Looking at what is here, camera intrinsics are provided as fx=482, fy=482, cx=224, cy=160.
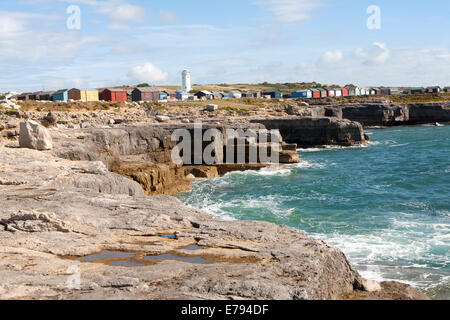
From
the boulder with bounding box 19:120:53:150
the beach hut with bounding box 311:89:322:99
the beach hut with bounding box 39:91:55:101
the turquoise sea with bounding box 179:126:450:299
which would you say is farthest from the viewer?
the beach hut with bounding box 311:89:322:99

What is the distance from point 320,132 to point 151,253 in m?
48.7

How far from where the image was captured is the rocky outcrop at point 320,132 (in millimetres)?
55250

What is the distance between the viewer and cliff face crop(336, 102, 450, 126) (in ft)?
277

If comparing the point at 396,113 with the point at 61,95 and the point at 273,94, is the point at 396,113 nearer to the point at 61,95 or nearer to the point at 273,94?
the point at 273,94

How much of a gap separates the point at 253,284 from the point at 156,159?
2553 centimetres

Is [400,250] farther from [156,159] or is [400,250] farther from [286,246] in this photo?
[156,159]

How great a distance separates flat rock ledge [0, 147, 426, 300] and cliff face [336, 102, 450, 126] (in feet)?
249

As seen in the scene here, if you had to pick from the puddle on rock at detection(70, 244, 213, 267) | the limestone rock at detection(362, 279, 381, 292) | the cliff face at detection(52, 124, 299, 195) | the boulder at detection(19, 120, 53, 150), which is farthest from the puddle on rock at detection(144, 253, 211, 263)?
the boulder at detection(19, 120, 53, 150)

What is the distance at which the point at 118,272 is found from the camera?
819 cm

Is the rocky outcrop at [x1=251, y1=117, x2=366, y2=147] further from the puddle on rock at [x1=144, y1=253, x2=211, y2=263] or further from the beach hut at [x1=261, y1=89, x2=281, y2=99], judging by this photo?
the beach hut at [x1=261, y1=89, x2=281, y2=99]

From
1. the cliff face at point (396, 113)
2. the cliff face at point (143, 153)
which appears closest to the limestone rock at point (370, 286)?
the cliff face at point (143, 153)

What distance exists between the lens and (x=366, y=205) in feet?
80.5

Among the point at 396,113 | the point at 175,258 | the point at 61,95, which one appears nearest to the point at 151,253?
the point at 175,258

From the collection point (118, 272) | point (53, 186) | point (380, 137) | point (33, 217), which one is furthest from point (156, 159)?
point (380, 137)
